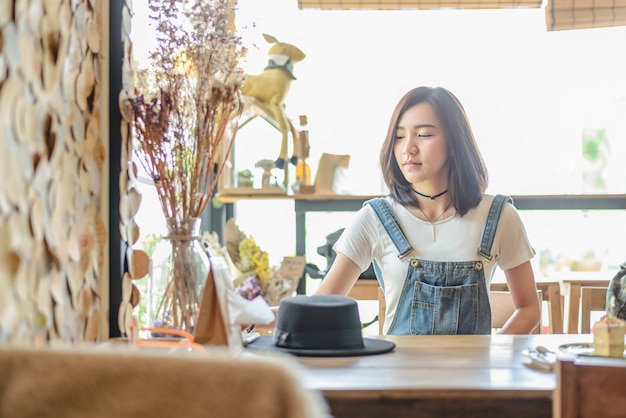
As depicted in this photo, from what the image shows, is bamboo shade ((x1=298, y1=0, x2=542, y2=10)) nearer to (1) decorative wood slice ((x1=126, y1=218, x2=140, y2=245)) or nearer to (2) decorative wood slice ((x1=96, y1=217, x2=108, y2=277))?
(1) decorative wood slice ((x1=126, y1=218, x2=140, y2=245))

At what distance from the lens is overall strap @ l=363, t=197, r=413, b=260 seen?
2270mm

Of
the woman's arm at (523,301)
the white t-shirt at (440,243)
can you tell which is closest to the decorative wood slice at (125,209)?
the white t-shirt at (440,243)

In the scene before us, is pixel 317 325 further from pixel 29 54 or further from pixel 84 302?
pixel 29 54

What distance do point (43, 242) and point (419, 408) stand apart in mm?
674

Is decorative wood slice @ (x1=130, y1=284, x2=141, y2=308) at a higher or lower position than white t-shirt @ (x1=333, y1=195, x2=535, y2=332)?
lower

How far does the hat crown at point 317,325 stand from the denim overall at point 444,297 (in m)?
0.60

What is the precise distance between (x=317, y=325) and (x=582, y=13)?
2.90 metres

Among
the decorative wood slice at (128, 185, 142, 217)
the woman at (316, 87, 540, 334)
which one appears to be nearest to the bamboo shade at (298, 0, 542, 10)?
the woman at (316, 87, 540, 334)

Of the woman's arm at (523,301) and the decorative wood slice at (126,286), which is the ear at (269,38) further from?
the decorative wood slice at (126,286)

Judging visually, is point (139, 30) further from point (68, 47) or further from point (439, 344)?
point (439, 344)

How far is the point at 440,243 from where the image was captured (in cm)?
227

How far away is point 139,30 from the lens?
2.84 metres

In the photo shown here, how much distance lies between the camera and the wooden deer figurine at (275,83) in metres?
3.48

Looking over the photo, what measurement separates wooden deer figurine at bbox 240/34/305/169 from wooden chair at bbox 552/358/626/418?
2.64m
